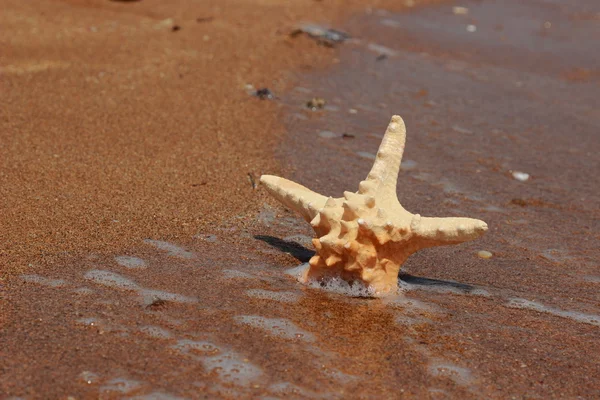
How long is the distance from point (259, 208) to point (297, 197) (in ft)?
2.63

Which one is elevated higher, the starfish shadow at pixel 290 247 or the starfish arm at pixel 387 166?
the starfish arm at pixel 387 166

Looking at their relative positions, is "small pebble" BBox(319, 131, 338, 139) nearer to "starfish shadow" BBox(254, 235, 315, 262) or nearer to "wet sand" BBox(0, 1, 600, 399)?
"wet sand" BBox(0, 1, 600, 399)

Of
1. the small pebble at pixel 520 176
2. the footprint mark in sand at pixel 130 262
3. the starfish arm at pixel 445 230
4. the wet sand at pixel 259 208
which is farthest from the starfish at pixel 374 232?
the small pebble at pixel 520 176

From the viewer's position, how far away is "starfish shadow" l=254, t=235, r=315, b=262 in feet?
14.0

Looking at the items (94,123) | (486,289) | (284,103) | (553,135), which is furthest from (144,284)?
(553,135)

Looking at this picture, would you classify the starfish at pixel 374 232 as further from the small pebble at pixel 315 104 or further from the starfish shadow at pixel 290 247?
the small pebble at pixel 315 104

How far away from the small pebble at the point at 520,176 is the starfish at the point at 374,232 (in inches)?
86.3

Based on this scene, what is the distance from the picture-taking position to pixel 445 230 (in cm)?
364

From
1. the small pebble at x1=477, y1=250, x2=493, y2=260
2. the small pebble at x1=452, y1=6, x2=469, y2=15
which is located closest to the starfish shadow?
the small pebble at x1=477, y1=250, x2=493, y2=260

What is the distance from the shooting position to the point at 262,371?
3109mm

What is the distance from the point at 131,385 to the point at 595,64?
308 inches

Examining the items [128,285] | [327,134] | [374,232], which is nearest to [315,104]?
[327,134]

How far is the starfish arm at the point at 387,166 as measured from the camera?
3773 millimetres

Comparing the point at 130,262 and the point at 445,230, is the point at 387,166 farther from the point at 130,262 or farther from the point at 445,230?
the point at 130,262
